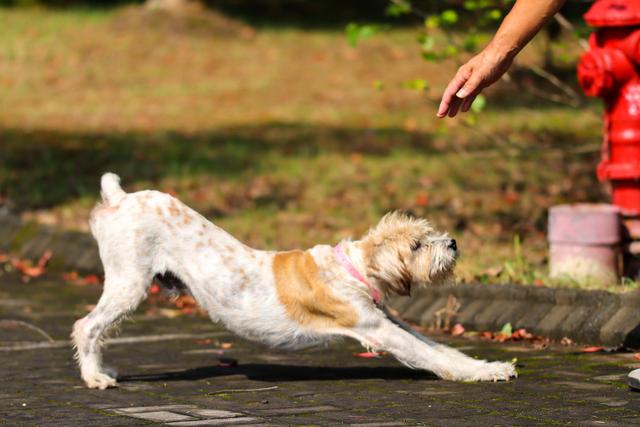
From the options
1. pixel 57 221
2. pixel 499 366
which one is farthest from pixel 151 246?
pixel 57 221

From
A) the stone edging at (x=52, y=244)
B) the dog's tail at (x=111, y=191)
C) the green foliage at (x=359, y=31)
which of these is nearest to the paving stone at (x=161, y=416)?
the dog's tail at (x=111, y=191)

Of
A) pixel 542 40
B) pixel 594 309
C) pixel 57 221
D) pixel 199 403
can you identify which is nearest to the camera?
pixel 199 403

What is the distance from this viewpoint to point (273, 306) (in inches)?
259

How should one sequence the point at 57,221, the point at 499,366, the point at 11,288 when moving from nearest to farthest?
1. the point at 499,366
2. the point at 11,288
3. the point at 57,221

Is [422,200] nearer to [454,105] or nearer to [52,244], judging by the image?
[52,244]

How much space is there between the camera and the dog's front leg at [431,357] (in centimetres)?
636

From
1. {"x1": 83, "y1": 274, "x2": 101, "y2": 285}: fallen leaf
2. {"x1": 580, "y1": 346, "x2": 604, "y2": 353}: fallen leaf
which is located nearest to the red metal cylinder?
{"x1": 580, "y1": 346, "x2": 604, "y2": 353}: fallen leaf

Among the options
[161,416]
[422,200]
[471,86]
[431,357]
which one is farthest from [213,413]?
[422,200]

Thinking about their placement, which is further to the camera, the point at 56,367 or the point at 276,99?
the point at 276,99

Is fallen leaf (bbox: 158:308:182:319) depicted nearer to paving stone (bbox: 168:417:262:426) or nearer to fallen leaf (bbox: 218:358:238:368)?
fallen leaf (bbox: 218:358:238:368)

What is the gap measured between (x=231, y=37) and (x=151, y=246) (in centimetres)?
1706

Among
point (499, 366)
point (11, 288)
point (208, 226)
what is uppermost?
point (208, 226)

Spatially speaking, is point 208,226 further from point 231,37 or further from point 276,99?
point 231,37

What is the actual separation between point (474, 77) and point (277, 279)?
2.17 meters
